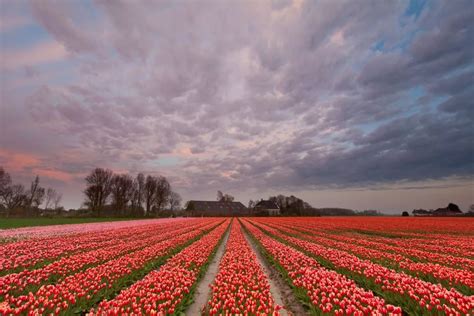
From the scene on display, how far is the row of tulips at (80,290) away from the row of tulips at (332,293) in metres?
5.64

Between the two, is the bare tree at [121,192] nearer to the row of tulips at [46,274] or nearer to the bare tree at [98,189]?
the bare tree at [98,189]

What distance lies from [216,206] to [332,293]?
119 m

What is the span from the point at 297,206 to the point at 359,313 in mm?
111584

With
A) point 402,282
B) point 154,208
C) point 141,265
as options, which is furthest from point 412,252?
point 154,208

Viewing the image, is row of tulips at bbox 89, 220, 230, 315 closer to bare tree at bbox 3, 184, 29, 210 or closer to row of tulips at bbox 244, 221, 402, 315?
row of tulips at bbox 244, 221, 402, 315

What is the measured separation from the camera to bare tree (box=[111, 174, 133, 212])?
285 ft

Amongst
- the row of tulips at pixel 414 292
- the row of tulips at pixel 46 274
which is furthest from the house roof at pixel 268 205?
the row of tulips at pixel 414 292

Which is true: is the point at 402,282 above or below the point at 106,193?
below

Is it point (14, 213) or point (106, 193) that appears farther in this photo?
point (106, 193)

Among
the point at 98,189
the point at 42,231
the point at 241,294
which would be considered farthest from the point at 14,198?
the point at 241,294

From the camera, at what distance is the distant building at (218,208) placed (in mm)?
113812

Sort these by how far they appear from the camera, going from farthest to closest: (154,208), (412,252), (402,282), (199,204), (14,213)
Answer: (199,204) → (154,208) → (14,213) → (412,252) → (402,282)

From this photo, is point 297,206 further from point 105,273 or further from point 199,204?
point 105,273

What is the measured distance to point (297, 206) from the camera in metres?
111
